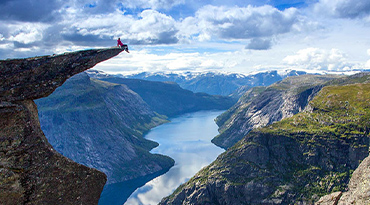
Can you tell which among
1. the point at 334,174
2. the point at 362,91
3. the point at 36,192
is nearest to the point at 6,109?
the point at 36,192

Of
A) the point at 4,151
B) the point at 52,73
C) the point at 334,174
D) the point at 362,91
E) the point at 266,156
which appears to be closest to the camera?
the point at 4,151

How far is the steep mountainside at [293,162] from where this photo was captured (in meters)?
120

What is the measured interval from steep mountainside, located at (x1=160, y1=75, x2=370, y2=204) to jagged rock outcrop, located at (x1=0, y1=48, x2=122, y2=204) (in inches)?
4502

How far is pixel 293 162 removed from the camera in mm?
132750

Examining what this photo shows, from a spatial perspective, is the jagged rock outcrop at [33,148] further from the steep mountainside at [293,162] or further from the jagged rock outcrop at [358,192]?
the steep mountainside at [293,162]

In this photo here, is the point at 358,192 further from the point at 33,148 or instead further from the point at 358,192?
the point at 33,148

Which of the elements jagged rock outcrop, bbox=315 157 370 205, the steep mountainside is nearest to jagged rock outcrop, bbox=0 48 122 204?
jagged rock outcrop, bbox=315 157 370 205

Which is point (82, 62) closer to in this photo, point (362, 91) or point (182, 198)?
point (182, 198)

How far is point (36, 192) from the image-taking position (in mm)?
12633

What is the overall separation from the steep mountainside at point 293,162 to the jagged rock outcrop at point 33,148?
4502 inches

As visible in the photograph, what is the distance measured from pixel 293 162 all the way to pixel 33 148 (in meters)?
136

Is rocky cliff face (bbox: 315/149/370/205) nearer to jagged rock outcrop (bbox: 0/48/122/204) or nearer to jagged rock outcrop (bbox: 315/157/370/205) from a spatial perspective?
jagged rock outcrop (bbox: 315/157/370/205)

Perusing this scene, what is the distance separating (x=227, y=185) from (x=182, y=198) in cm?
2629

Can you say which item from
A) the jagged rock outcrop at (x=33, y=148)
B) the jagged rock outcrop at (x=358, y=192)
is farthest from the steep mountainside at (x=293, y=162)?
the jagged rock outcrop at (x=33, y=148)
